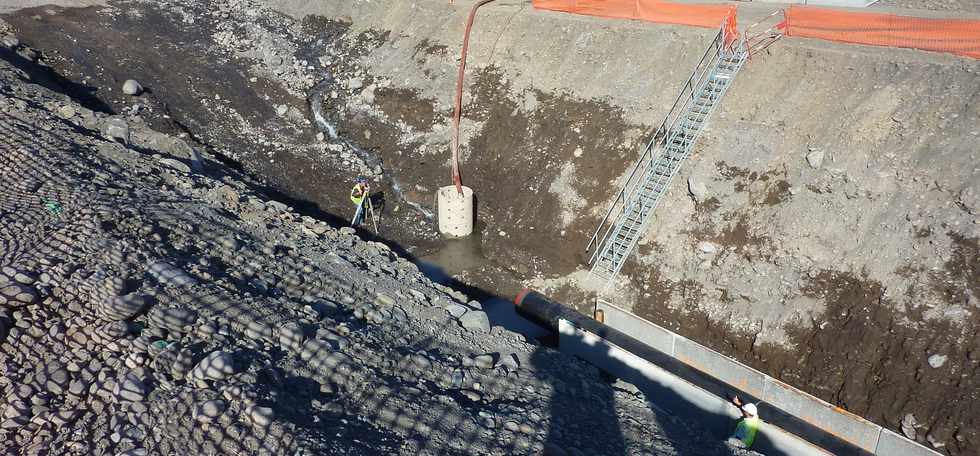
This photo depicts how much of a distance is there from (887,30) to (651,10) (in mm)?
5894

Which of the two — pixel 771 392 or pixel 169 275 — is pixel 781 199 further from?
pixel 169 275

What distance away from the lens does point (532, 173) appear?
1664 cm

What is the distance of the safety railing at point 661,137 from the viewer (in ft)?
48.7

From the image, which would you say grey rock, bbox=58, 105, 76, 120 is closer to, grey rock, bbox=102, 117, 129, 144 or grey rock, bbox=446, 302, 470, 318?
grey rock, bbox=102, 117, 129, 144

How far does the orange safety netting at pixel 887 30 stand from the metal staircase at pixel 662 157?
1538 millimetres

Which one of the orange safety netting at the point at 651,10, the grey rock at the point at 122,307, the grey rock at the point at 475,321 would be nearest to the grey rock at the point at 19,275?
the grey rock at the point at 122,307

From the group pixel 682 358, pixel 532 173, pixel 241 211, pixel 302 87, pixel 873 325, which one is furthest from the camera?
pixel 302 87

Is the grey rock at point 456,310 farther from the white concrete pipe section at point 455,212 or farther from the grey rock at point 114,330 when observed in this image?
the grey rock at point 114,330

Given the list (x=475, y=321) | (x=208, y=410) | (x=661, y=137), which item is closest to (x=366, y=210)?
(x=475, y=321)

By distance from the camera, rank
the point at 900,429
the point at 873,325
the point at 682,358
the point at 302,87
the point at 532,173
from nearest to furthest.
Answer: the point at 900,429
the point at 873,325
the point at 682,358
the point at 532,173
the point at 302,87

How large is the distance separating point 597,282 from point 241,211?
25.2 feet

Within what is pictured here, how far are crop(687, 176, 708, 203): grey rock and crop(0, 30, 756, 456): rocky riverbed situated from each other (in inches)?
201

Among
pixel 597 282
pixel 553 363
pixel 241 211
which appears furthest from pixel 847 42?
pixel 241 211

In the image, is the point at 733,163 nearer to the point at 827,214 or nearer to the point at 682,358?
the point at 827,214
